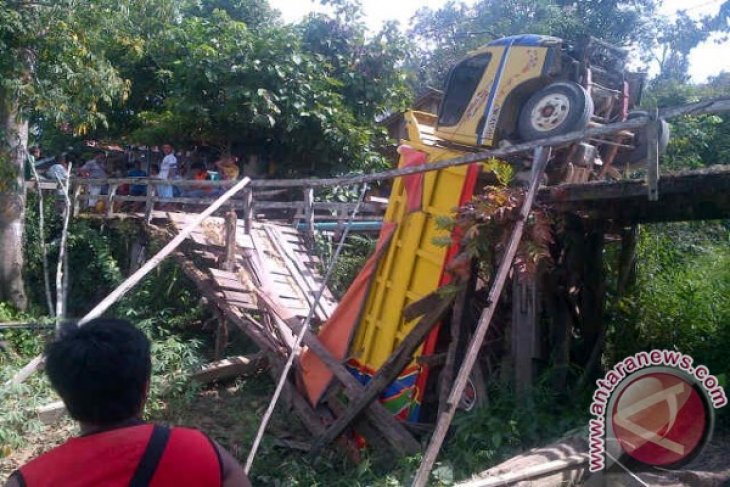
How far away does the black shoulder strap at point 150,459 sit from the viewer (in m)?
1.67

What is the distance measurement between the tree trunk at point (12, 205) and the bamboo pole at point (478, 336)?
7751 millimetres

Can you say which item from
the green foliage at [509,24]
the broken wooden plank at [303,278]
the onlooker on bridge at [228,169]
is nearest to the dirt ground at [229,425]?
the broken wooden plank at [303,278]

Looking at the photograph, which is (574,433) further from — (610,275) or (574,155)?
(574,155)

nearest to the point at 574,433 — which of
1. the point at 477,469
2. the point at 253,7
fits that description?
the point at 477,469

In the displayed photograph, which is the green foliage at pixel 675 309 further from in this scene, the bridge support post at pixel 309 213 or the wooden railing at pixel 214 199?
the bridge support post at pixel 309 213

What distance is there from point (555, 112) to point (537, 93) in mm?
373

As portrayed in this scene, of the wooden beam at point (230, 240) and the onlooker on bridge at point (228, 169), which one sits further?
the onlooker on bridge at point (228, 169)

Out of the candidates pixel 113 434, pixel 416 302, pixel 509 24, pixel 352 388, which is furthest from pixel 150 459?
pixel 509 24

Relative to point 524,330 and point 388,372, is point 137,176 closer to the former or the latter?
point 388,372

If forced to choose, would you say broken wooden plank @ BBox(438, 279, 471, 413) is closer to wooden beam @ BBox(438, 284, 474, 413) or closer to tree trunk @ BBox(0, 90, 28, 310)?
wooden beam @ BBox(438, 284, 474, 413)

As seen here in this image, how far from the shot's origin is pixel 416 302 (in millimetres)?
5652

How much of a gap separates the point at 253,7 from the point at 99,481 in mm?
16688

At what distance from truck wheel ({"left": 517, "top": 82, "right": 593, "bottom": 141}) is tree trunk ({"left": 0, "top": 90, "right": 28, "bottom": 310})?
6.96 m

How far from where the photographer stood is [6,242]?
10.7 meters
